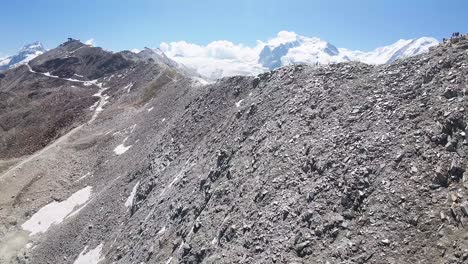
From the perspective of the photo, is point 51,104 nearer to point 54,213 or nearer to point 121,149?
point 121,149

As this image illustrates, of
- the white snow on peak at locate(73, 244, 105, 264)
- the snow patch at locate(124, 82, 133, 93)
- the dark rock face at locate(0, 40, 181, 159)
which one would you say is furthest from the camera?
the snow patch at locate(124, 82, 133, 93)

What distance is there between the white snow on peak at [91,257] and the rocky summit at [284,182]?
212 mm

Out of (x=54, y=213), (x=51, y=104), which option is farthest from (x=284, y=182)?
(x=51, y=104)

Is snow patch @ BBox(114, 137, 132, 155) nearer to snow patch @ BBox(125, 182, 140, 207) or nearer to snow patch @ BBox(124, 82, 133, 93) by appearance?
snow patch @ BBox(125, 182, 140, 207)

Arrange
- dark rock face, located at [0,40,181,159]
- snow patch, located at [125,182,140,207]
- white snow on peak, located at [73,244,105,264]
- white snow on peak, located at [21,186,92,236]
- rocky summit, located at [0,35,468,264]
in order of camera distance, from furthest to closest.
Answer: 1. dark rock face, located at [0,40,181,159]
2. white snow on peak, located at [21,186,92,236]
3. snow patch, located at [125,182,140,207]
4. white snow on peak, located at [73,244,105,264]
5. rocky summit, located at [0,35,468,264]

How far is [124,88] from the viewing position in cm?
12975

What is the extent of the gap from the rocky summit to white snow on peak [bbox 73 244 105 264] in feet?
0.69

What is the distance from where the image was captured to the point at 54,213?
52938 mm

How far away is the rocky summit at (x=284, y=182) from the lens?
65.0ft

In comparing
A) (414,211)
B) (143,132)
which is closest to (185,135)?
(143,132)

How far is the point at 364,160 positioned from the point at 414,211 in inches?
203

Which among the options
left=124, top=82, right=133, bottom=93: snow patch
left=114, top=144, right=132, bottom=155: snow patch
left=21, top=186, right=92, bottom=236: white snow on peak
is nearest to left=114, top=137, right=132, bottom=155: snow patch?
left=114, top=144, right=132, bottom=155: snow patch

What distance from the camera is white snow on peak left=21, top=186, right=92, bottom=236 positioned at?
165 ft

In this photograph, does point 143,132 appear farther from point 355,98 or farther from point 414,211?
point 414,211
